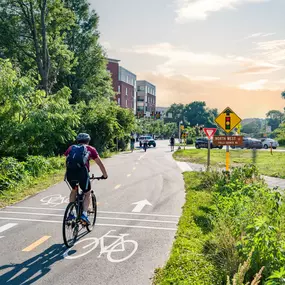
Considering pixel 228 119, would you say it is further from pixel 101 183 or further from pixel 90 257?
pixel 90 257

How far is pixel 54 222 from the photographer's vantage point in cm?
741

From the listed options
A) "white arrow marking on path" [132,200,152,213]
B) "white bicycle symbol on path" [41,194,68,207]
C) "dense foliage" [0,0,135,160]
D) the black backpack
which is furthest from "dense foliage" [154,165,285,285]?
"dense foliage" [0,0,135,160]

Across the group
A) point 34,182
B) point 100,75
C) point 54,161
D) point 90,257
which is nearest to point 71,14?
point 100,75

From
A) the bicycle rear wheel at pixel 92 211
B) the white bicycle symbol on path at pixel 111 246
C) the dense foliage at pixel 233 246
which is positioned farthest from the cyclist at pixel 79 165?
the dense foliage at pixel 233 246

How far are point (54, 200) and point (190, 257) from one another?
5965 millimetres

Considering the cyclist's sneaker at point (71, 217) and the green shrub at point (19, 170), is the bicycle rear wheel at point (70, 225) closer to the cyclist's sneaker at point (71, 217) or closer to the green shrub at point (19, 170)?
the cyclist's sneaker at point (71, 217)

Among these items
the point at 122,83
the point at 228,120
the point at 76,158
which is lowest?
the point at 76,158

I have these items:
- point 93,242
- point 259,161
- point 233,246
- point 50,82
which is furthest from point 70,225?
point 50,82

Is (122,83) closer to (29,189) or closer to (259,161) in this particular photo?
(259,161)

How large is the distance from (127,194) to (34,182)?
4064 mm

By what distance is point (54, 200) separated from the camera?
32.6 feet

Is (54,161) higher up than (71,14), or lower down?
lower down

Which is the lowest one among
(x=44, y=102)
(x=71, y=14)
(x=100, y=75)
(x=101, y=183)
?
(x=101, y=183)

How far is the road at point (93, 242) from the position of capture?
4681 millimetres
